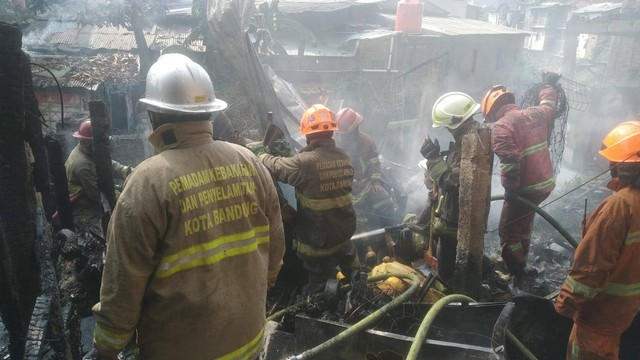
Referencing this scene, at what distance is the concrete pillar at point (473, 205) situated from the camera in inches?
154

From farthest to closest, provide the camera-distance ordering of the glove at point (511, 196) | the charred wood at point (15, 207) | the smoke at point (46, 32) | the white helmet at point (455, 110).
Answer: the smoke at point (46, 32) < the glove at point (511, 196) < the white helmet at point (455, 110) < the charred wood at point (15, 207)

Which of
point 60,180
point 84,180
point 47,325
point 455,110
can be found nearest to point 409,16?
point 455,110

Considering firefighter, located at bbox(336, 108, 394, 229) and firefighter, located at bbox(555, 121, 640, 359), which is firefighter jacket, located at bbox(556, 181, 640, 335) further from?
firefighter, located at bbox(336, 108, 394, 229)

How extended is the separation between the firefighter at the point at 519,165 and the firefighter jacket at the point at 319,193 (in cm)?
216

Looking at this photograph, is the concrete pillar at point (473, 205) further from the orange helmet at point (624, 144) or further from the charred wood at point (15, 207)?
the charred wood at point (15, 207)

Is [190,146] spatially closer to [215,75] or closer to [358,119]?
[358,119]

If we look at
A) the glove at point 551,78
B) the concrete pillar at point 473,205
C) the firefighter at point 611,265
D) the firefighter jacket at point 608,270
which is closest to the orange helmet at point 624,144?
the firefighter at point 611,265

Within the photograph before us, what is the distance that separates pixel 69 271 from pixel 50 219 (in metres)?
0.74

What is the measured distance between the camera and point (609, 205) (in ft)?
9.41

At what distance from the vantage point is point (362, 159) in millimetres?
6699

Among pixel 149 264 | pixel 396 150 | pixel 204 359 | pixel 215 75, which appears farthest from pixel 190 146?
→ pixel 396 150

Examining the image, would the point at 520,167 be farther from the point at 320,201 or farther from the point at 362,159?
the point at 320,201

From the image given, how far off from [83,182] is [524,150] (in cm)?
551

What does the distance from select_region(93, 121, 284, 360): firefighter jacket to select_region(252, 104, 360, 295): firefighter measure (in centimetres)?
180
